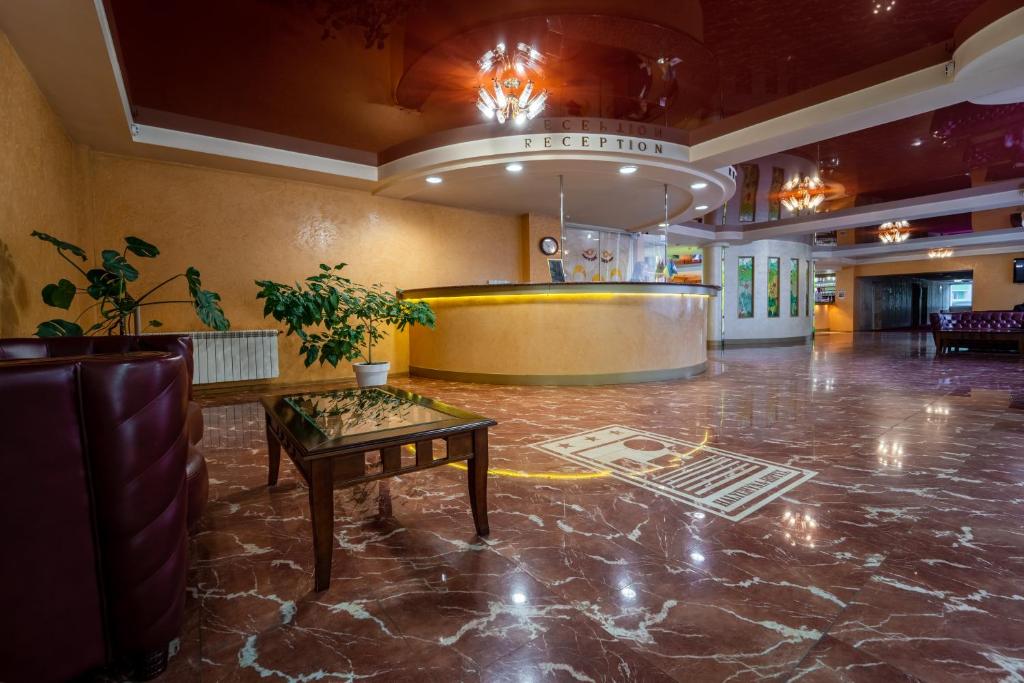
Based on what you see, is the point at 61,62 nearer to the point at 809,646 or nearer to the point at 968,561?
the point at 809,646

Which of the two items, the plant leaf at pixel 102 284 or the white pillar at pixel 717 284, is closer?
the plant leaf at pixel 102 284

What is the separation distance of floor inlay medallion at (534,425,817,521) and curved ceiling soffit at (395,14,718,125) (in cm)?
361

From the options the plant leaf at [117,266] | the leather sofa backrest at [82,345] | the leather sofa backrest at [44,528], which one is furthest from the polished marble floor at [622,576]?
the plant leaf at [117,266]

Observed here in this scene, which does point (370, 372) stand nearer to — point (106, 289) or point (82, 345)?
point (106, 289)

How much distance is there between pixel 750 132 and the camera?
5.55 m

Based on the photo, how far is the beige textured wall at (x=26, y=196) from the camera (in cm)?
305

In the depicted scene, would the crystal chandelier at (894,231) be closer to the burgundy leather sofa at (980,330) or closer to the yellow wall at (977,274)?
the burgundy leather sofa at (980,330)

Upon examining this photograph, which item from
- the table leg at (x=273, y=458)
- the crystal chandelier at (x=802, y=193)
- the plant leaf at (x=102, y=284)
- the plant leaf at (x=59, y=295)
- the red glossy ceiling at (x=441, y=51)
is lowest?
the table leg at (x=273, y=458)

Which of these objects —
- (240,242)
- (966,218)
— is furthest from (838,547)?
(966,218)

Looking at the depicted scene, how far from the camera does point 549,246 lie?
9242 mm

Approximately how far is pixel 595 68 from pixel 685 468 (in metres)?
4.80

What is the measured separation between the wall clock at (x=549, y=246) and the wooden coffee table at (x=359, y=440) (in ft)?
23.1

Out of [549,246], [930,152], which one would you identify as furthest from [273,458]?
[930,152]

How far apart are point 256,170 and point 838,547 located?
7.09m
